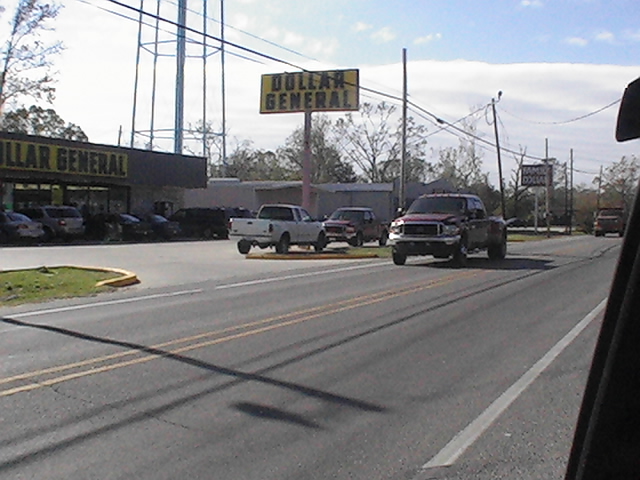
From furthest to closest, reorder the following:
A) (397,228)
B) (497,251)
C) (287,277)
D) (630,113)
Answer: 1. (497,251)
2. (397,228)
3. (287,277)
4. (630,113)

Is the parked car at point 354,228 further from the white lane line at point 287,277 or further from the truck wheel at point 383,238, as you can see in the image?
the white lane line at point 287,277

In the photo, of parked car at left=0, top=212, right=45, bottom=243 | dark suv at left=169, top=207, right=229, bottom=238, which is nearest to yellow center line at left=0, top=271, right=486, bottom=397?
parked car at left=0, top=212, right=45, bottom=243

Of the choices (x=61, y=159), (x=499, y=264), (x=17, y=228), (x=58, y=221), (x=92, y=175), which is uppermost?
(x=61, y=159)

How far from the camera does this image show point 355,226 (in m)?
A: 36.8

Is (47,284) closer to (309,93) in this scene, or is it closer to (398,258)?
(398,258)

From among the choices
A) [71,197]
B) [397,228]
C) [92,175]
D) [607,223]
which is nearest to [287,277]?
[397,228]

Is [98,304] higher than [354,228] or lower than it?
lower

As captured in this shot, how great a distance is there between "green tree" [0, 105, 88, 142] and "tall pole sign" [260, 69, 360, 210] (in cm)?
2314

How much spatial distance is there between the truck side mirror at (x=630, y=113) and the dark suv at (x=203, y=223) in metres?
44.2

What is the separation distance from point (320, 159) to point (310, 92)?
56.6 m

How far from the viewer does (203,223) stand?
45.7 m

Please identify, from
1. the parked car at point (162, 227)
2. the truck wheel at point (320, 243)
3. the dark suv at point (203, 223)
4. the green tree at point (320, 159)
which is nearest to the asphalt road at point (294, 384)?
the truck wheel at point (320, 243)

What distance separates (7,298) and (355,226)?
23.5 meters

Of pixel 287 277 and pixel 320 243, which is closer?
pixel 287 277
